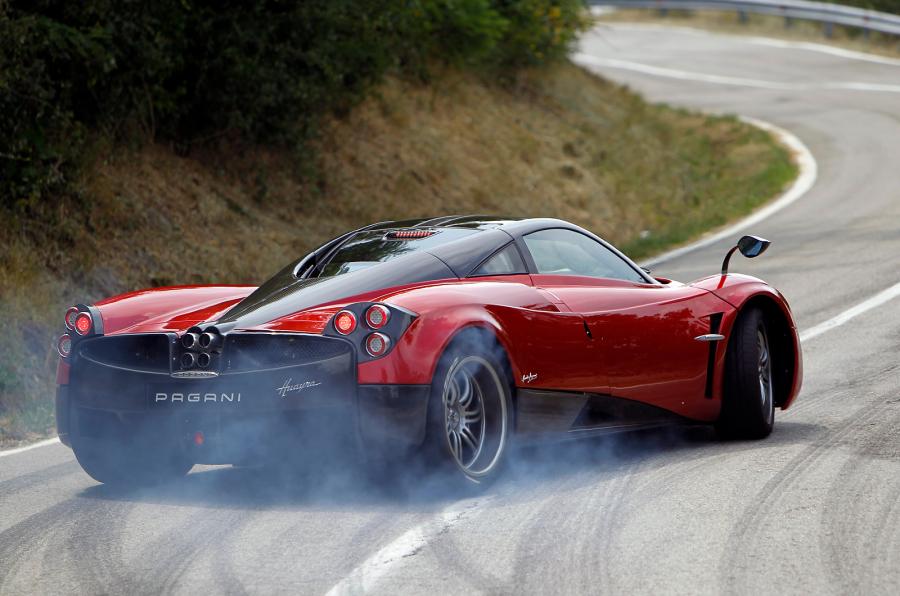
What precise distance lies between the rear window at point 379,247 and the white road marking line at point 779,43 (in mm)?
25181

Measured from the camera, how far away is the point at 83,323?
6.33 metres

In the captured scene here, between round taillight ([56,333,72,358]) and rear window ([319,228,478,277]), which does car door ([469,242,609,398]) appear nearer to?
rear window ([319,228,478,277])

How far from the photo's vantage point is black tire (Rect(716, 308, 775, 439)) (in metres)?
7.24

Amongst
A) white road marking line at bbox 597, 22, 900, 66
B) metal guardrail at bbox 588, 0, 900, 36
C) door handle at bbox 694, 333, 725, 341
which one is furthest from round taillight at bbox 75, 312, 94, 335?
metal guardrail at bbox 588, 0, 900, 36

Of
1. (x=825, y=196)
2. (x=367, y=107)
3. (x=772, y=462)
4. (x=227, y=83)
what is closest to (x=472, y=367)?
(x=772, y=462)

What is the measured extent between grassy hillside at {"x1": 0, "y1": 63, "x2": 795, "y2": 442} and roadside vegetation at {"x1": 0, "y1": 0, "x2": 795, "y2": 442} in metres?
0.03

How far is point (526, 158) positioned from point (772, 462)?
14.9 metres

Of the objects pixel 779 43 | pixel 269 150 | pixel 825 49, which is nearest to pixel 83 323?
pixel 269 150

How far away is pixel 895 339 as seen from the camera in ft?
33.3

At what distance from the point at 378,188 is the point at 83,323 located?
35.1 ft

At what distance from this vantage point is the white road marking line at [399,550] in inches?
184

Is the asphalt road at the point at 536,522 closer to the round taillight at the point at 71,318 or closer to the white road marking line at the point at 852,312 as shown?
the round taillight at the point at 71,318

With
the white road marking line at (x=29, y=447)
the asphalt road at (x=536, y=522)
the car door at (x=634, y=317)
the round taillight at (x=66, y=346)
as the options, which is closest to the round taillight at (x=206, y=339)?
the asphalt road at (x=536, y=522)

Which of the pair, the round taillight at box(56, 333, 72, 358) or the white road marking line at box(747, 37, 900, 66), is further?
the white road marking line at box(747, 37, 900, 66)
